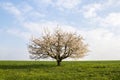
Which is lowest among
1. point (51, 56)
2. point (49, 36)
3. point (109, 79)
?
point (109, 79)

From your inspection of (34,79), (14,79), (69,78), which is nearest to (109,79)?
(69,78)

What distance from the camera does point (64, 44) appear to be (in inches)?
2601

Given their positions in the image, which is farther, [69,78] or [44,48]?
[44,48]

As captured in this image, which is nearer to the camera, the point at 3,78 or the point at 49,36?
→ the point at 3,78

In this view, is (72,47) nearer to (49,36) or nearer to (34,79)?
(49,36)

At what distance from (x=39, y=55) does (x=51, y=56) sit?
2902 mm

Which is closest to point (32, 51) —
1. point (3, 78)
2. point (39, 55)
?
point (39, 55)

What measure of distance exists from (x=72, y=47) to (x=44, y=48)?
5.87 m

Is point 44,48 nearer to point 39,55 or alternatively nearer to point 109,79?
point 39,55

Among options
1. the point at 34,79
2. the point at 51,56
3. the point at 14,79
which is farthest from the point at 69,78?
the point at 51,56

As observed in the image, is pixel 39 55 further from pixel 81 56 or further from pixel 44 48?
pixel 81 56

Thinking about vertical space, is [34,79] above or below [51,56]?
below

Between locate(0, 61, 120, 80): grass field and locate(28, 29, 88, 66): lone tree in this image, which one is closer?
locate(0, 61, 120, 80): grass field

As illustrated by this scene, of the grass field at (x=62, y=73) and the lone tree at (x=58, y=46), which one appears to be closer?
the grass field at (x=62, y=73)
